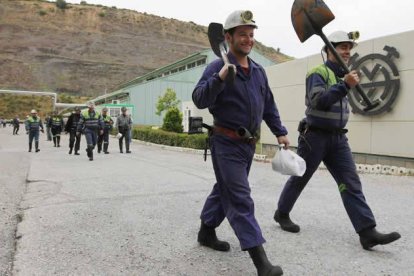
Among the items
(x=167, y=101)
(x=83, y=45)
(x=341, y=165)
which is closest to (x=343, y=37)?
(x=341, y=165)

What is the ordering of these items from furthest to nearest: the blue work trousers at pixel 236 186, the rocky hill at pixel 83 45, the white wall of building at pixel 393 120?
the rocky hill at pixel 83 45 < the white wall of building at pixel 393 120 < the blue work trousers at pixel 236 186

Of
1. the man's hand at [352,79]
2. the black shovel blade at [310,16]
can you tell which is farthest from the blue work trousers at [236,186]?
the black shovel blade at [310,16]

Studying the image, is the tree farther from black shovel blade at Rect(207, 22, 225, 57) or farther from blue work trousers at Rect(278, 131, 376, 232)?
black shovel blade at Rect(207, 22, 225, 57)

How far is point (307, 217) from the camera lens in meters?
4.99

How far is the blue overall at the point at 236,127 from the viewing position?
3006mm

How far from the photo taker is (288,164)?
3.57m

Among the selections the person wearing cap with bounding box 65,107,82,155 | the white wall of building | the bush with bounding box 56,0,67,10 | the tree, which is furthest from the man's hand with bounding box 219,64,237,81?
the bush with bounding box 56,0,67,10

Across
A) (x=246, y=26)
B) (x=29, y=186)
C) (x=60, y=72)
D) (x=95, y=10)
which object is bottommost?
(x=29, y=186)

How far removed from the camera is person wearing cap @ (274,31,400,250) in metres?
3.71

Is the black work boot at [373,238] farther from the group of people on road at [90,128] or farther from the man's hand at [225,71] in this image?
the group of people on road at [90,128]

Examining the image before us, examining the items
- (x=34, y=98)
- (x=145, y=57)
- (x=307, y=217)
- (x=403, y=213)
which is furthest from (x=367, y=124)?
(x=145, y=57)

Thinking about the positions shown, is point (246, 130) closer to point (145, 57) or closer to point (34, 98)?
point (34, 98)

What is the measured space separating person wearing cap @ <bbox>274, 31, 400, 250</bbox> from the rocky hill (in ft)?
322

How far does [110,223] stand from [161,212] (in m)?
0.78
